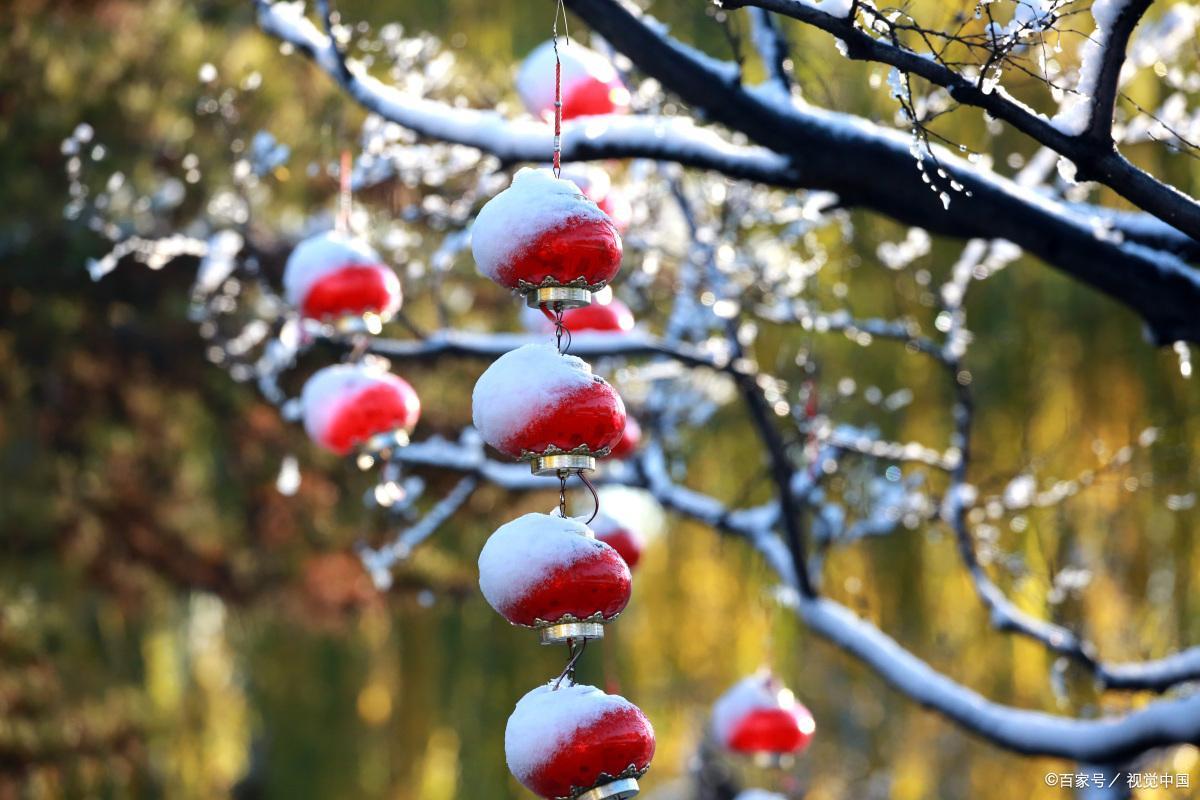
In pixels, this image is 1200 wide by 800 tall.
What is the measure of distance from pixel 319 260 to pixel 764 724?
1543mm

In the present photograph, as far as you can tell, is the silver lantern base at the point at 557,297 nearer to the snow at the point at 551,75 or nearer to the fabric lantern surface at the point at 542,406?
the fabric lantern surface at the point at 542,406

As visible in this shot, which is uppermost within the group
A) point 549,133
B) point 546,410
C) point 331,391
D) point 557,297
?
point 549,133

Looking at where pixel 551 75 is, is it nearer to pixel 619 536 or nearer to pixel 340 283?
pixel 340 283

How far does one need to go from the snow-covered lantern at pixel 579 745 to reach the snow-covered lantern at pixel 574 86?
145 centimetres

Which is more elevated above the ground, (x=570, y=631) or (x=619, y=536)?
(x=619, y=536)

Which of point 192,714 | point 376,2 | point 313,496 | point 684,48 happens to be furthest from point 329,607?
point 684,48

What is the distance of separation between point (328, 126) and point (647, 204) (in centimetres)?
120

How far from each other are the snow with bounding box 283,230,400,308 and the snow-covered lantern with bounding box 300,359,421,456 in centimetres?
18

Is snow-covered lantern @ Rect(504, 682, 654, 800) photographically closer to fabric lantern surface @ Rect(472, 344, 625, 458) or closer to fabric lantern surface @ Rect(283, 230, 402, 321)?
fabric lantern surface @ Rect(472, 344, 625, 458)

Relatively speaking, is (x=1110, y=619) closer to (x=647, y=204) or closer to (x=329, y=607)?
(x=647, y=204)

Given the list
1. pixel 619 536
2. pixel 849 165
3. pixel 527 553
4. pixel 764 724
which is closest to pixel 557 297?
pixel 527 553

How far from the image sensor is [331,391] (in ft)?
9.19

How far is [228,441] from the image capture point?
5.56 meters

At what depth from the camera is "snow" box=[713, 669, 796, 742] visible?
3.44 m
